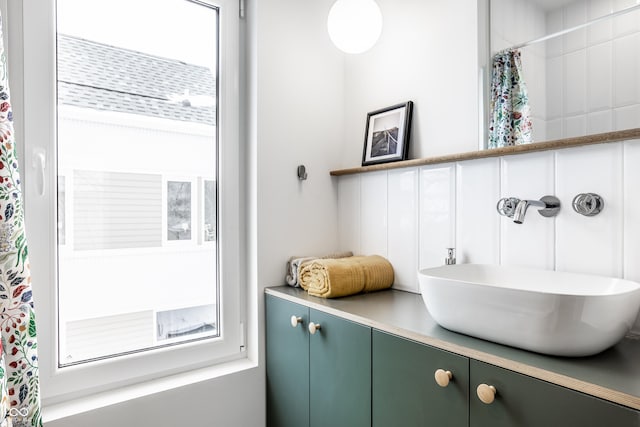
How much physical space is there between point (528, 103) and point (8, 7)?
1.66 metres

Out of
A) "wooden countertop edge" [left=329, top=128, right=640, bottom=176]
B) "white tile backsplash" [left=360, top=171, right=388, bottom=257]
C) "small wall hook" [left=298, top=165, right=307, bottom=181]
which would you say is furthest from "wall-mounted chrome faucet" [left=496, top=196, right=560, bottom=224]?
"small wall hook" [left=298, top=165, right=307, bottom=181]

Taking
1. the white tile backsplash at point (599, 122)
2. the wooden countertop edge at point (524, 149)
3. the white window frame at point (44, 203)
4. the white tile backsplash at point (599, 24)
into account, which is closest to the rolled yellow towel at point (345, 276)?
the wooden countertop edge at point (524, 149)

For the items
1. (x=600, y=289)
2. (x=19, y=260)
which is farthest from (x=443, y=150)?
(x=19, y=260)

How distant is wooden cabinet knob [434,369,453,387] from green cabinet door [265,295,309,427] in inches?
22.2

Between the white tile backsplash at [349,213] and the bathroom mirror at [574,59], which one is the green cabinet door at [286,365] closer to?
the white tile backsplash at [349,213]

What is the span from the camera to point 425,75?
1.55 meters

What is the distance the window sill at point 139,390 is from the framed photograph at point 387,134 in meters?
1.01

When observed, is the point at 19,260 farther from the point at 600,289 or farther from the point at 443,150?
the point at 600,289

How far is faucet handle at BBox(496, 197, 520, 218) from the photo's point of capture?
1.18m

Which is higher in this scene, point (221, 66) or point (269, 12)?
point (269, 12)

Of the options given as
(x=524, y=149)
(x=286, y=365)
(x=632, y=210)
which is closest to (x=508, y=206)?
(x=524, y=149)

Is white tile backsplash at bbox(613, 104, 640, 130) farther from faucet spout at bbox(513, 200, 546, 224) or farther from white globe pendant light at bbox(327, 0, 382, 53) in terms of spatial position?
white globe pendant light at bbox(327, 0, 382, 53)

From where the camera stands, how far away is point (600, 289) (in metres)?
1.01

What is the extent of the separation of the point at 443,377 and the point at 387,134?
1021 millimetres
